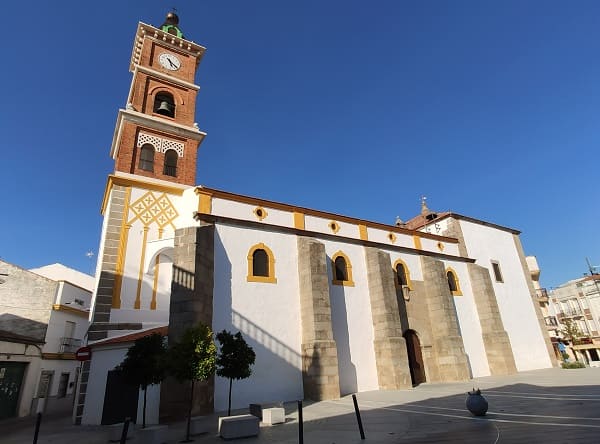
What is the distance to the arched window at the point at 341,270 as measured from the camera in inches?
666

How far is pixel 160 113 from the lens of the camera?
64.9ft

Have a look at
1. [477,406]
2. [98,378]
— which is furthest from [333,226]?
[98,378]

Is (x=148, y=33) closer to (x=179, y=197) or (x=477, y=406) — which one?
(x=179, y=197)

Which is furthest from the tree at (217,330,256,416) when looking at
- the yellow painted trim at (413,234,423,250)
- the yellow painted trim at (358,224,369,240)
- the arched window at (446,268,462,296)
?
the arched window at (446,268,462,296)

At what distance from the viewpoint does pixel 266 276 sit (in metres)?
15.0

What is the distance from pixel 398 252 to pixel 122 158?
15.5 metres

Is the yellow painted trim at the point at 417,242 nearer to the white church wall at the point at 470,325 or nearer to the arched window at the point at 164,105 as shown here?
the white church wall at the point at 470,325

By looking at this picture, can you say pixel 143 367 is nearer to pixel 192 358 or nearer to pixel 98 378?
pixel 192 358

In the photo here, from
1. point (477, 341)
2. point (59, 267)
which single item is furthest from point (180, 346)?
point (59, 267)

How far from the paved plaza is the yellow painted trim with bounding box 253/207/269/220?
314 inches

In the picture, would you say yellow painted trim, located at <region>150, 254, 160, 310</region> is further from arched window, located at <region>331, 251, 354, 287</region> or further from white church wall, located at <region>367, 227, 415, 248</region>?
white church wall, located at <region>367, 227, 415, 248</region>

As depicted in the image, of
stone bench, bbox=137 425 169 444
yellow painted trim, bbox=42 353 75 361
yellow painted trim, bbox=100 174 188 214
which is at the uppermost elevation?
yellow painted trim, bbox=100 174 188 214

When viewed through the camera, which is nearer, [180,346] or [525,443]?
[525,443]

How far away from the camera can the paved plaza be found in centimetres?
655
